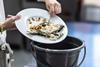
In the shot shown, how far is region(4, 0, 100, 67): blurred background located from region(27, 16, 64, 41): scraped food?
37.4 inches

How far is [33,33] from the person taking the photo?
3.18ft

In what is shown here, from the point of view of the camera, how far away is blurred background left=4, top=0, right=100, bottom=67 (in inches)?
86.3

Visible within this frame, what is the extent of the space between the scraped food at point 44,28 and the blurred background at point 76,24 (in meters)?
0.95

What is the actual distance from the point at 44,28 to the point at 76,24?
7.66 feet

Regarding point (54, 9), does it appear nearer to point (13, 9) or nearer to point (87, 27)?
point (13, 9)

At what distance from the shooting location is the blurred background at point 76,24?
2.19 m

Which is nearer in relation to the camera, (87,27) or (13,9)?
(13,9)

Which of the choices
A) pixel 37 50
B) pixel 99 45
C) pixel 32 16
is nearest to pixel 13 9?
pixel 99 45

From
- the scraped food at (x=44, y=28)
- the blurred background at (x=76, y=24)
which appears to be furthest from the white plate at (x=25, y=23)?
the blurred background at (x=76, y=24)

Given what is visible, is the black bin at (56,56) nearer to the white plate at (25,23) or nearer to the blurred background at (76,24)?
the white plate at (25,23)

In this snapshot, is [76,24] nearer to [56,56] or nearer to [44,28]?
[44,28]

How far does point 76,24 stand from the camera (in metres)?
3.29

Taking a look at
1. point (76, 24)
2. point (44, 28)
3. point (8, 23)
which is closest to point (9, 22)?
point (8, 23)

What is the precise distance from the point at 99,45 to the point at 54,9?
1492 millimetres
